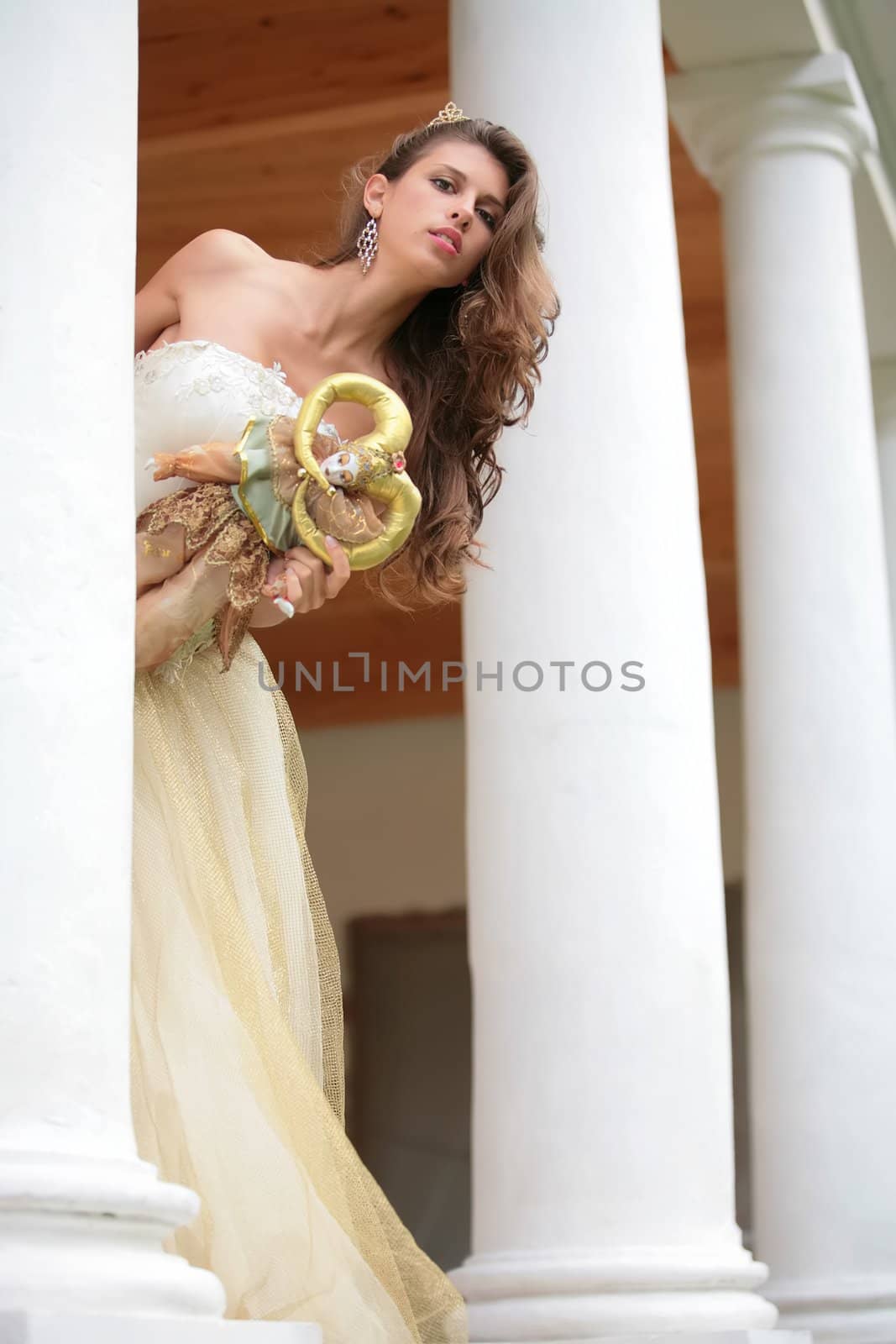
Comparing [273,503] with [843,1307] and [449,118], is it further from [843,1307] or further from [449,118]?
[843,1307]

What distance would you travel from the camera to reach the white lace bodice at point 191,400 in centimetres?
370

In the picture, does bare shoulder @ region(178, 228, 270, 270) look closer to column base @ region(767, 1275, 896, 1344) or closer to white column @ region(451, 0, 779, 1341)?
white column @ region(451, 0, 779, 1341)

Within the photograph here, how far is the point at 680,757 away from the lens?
4520 millimetres

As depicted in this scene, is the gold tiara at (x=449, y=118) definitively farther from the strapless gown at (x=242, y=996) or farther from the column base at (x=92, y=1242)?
the column base at (x=92, y=1242)

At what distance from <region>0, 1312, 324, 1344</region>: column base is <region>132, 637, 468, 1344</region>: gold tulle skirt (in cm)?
55

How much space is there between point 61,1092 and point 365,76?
7.10m

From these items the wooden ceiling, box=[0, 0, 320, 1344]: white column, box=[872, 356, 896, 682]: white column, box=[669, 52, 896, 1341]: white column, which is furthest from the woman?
box=[872, 356, 896, 682]: white column

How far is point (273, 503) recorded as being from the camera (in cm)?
350

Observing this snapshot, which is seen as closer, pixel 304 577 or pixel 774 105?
pixel 304 577

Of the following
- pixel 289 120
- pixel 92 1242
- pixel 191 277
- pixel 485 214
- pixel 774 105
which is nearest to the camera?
pixel 92 1242

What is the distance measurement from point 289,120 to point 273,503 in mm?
6000

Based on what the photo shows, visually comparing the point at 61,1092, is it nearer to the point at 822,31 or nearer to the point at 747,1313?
the point at 747,1313

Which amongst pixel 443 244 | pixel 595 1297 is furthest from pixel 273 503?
pixel 595 1297

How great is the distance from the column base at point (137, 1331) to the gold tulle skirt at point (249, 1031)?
1.81 feet
